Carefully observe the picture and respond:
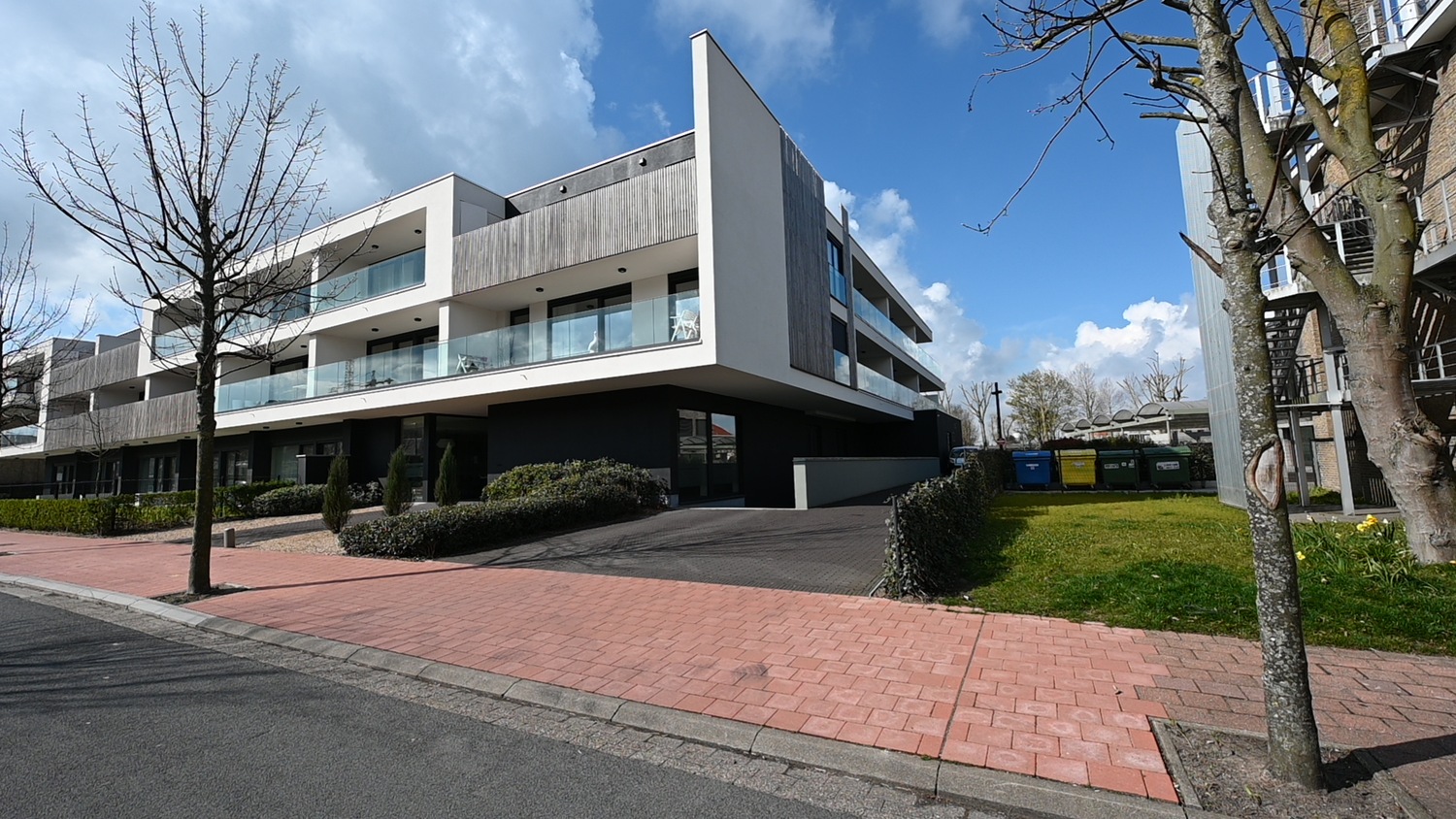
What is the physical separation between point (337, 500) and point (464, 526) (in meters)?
4.54

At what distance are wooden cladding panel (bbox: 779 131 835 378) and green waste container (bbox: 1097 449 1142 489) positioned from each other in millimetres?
9953

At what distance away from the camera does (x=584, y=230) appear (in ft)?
51.7

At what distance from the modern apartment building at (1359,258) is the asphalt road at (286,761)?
11060 mm

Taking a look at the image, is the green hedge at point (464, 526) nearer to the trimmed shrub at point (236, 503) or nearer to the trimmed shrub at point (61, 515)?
the trimmed shrub at point (236, 503)

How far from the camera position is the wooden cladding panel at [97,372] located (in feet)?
99.8

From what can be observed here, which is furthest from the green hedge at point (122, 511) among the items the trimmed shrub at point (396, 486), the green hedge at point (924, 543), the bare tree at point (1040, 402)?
the bare tree at point (1040, 402)

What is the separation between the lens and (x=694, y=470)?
16.7m

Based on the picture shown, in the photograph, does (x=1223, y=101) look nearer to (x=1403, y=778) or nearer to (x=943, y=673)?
(x=1403, y=778)

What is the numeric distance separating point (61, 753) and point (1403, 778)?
6.82m

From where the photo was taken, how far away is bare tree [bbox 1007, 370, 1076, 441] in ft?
176

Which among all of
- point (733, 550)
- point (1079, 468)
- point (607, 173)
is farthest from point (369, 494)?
→ point (1079, 468)

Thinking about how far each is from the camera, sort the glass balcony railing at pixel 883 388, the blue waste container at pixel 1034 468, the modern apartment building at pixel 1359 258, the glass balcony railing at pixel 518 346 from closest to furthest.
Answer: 1. the modern apartment building at pixel 1359 258
2. the glass balcony railing at pixel 518 346
3. the blue waste container at pixel 1034 468
4. the glass balcony railing at pixel 883 388

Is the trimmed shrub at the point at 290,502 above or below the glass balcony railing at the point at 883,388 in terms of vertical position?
below

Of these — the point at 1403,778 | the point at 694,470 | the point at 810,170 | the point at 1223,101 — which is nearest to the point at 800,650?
the point at 1403,778
